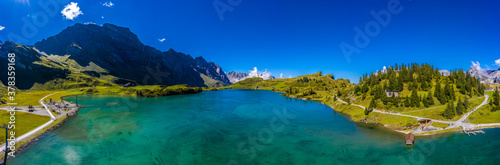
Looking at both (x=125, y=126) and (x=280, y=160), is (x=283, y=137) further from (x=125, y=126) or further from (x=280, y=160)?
(x=125, y=126)

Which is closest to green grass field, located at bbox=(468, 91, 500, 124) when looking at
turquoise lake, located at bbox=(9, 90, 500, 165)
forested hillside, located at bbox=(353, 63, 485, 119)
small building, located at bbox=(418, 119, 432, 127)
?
forested hillside, located at bbox=(353, 63, 485, 119)

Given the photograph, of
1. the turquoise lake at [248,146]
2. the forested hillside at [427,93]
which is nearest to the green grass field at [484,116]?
the forested hillside at [427,93]

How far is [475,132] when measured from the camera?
48.0m

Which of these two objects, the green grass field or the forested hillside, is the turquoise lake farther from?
the forested hillside

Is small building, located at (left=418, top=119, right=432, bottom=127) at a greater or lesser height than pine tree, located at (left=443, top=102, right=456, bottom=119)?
lesser

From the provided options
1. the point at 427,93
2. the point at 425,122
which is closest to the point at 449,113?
the point at 425,122

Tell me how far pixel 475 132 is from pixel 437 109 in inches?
746

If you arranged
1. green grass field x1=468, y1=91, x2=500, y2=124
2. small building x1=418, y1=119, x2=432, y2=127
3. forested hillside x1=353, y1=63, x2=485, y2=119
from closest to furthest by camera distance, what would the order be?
small building x1=418, y1=119, x2=432, y2=127
green grass field x1=468, y1=91, x2=500, y2=124
forested hillside x1=353, y1=63, x2=485, y2=119

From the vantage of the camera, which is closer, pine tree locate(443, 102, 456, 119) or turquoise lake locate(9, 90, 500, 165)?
turquoise lake locate(9, 90, 500, 165)

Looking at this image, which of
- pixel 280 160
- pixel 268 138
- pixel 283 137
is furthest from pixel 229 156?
pixel 283 137

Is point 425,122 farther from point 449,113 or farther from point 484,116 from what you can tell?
point 484,116

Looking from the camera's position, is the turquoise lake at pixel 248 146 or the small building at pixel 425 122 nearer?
the turquoise lake at pixel 248 146

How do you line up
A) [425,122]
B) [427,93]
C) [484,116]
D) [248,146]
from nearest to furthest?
[248,146] < [425,122] < [484,116] < [427,93]

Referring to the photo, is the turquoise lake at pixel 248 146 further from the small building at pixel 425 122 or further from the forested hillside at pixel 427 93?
the forested hillside at pixel 427 93
